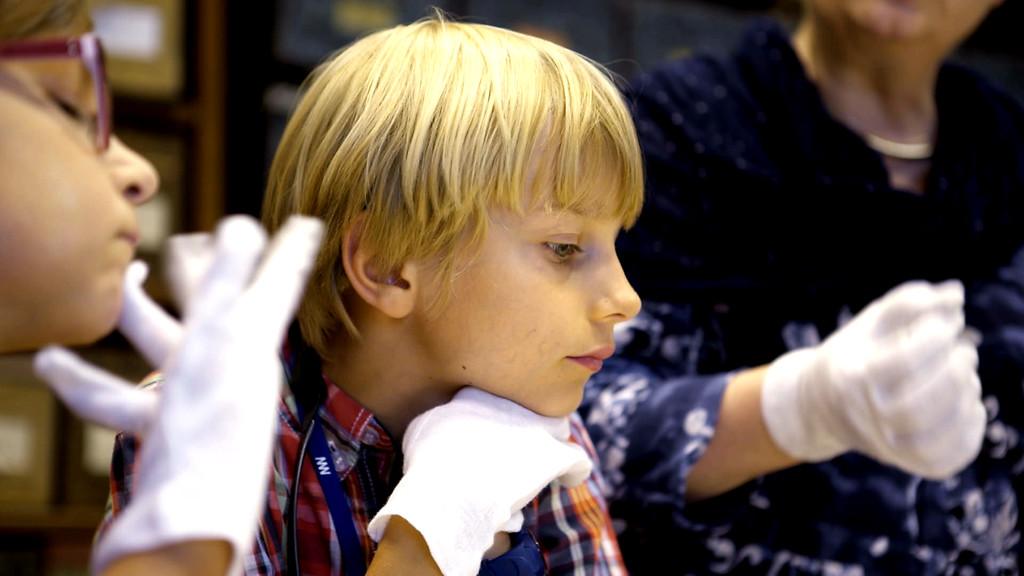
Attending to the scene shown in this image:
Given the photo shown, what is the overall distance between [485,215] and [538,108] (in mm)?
78

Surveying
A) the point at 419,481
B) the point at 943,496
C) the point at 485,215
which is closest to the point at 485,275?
the point at 485,215

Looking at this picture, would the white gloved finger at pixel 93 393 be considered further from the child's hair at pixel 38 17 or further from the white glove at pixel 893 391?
the white glove at pixel 893 391

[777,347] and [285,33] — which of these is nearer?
[777,347]

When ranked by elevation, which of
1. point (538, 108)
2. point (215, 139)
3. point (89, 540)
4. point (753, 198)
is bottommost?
point (89, 540)

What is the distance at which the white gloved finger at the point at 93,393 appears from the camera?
0.49 metres

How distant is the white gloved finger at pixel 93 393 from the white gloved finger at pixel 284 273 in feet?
0.21

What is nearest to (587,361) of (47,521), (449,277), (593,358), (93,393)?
(593,358)

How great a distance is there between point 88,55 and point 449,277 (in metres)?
0.28

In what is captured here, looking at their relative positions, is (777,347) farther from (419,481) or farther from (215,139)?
(215,139)

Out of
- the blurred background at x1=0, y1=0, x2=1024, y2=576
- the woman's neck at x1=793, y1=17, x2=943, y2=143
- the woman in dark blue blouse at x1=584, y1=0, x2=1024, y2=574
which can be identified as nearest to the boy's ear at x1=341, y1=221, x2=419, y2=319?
the woman in dark blue blouse at x1=584, y1=0, x2=1024, y2=574

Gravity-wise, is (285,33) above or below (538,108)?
below

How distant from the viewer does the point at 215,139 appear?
196 centimetres

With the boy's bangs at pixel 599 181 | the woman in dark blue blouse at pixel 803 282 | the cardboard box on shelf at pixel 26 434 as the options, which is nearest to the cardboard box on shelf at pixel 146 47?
the cardboard box on shelf at pixel 26 434

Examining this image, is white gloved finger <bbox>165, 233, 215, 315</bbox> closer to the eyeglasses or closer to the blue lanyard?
the eyeglasses
